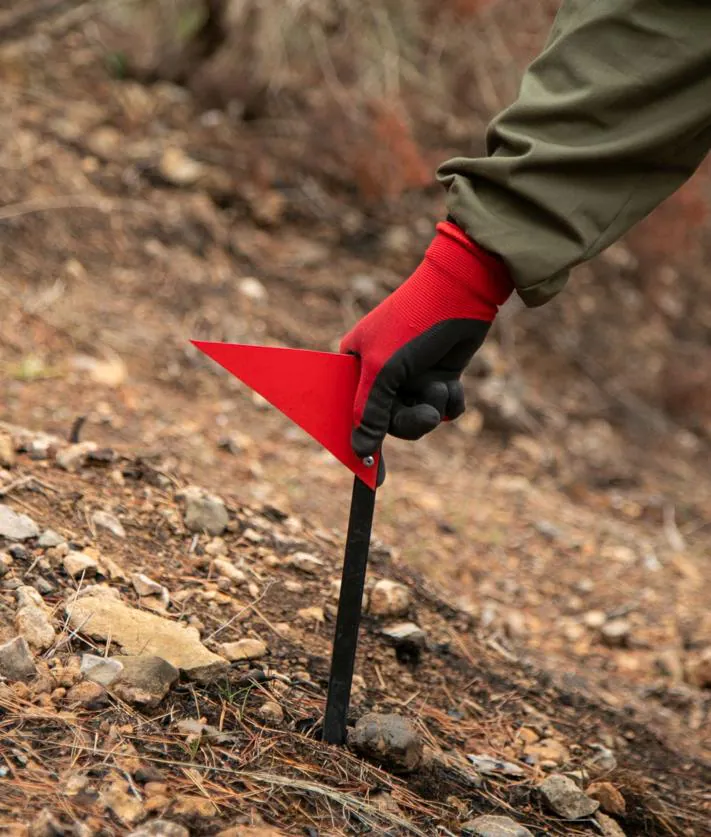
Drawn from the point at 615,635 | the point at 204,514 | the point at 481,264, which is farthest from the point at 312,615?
the point at 615,635

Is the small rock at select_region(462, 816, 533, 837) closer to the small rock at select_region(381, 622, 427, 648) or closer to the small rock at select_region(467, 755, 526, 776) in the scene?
the small rock at select_region(467, 755, 526, 776)

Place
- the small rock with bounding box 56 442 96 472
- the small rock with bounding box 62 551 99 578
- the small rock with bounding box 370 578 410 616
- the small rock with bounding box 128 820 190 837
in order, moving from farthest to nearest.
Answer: the small rock with bounding box 56 442 96 472, the small rock with bounding box 370 578 410 616, the small rock with bounding box 62 551 99 578, the small rock with bounding box 128 820 190 837

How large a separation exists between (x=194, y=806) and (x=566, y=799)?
76 centimetres

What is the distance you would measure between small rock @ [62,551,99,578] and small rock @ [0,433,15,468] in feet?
1.28

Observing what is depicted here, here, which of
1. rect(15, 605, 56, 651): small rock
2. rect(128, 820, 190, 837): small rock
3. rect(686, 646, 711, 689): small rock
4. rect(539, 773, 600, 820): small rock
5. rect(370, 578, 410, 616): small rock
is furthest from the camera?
rect(686, 646, 711, 689): small rock

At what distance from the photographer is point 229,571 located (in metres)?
2.21

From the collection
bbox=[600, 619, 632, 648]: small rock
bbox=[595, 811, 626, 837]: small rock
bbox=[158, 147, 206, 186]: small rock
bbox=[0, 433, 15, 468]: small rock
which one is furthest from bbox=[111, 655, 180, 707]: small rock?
bbox=[158, 147, 206, 186]: small rock

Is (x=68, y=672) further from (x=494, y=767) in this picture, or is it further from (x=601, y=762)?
(x=601, y=762)

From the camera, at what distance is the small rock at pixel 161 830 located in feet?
4.55

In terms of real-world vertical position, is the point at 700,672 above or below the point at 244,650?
below

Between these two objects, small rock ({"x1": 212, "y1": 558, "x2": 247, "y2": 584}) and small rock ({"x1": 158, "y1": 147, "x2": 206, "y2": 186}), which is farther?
small rock ({"x1": 158, "y1": 147, "x2": 206, "y2": 186})

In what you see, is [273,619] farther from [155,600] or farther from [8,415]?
[8,415]

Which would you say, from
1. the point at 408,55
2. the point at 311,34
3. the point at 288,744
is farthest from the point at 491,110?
the point at 288,744

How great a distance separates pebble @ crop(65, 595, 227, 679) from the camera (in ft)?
5.87
